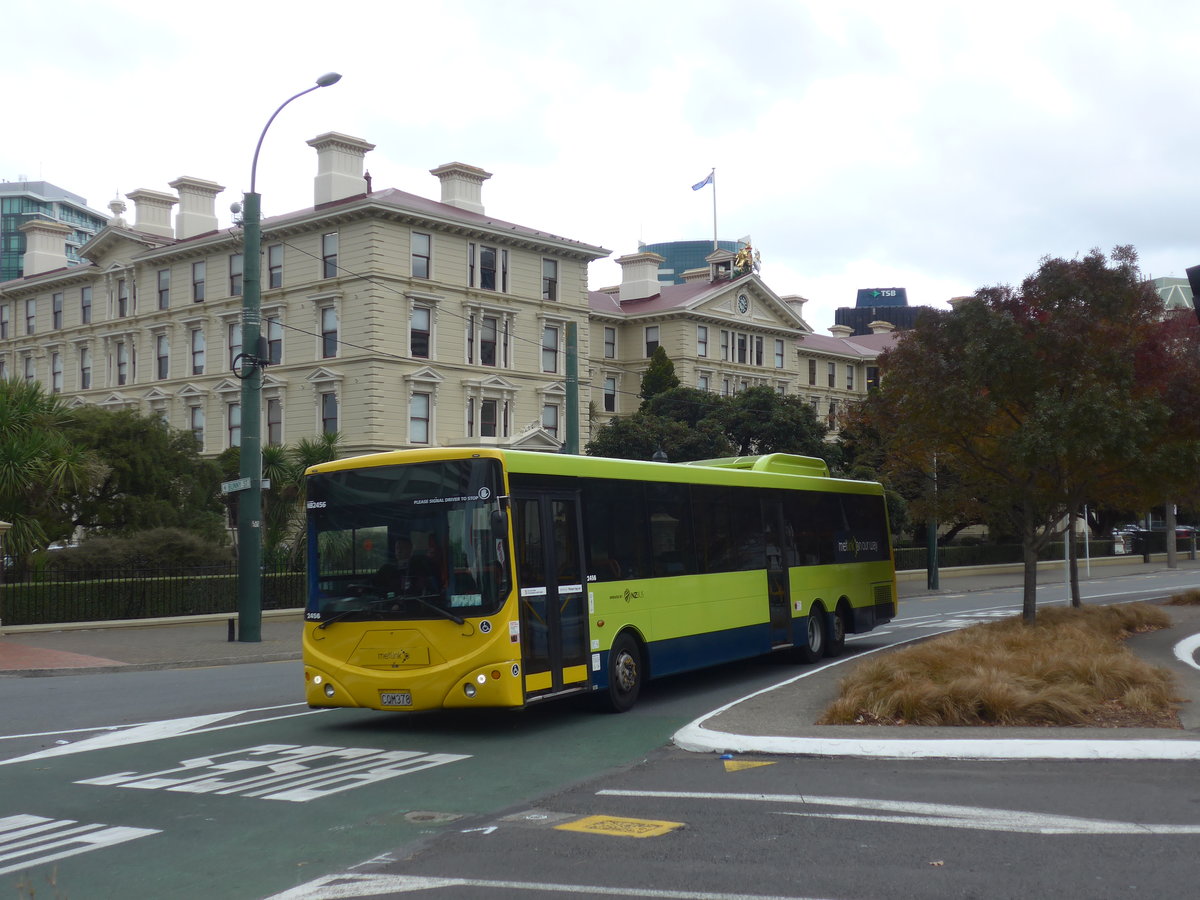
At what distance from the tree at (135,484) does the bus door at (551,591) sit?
2210 cm

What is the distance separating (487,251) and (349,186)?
6.49 m

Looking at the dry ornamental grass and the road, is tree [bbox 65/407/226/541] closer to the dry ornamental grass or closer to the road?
the road

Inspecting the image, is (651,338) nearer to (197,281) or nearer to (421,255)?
(421,255)

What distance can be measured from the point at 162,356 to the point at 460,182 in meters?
16.6

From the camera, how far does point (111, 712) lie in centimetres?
1385

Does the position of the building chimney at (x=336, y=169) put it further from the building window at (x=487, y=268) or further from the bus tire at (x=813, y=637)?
the bus tire at (x=813, y=637)

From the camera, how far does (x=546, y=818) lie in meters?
8.01

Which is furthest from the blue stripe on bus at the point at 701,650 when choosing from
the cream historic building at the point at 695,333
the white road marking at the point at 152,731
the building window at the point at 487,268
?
the cream historic building at the point at 695,333

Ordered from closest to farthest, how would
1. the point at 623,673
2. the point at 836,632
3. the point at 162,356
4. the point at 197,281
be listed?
the point at 623,673
the point at 836,632
the point at 197,281
the point at 162,356

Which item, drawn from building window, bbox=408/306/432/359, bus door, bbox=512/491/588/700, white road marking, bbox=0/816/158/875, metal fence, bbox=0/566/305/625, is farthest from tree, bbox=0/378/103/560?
building window, bbox=408/306/432/359

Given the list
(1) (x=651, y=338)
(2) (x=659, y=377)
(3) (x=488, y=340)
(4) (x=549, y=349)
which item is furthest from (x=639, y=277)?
(3) (x=488, y=340)

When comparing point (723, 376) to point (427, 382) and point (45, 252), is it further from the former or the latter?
point (45, 252)

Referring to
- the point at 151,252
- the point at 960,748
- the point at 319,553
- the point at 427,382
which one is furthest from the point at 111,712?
the point at 151,252

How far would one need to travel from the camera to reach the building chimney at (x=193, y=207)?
5934 centimetres
